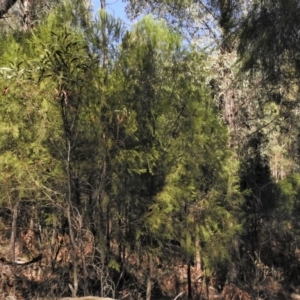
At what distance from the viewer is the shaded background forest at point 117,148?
5.83 m

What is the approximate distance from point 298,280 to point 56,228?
509 inches

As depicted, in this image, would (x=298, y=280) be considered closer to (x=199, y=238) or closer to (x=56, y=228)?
(x=199, y=238)

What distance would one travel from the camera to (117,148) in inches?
267

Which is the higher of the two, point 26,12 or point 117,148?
point 26,12

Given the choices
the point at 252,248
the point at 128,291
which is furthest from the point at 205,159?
the point at 252,248

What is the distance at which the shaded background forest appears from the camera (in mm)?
5828

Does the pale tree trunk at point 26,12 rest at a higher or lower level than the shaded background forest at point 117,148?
higher

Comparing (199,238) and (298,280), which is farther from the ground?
(199,238)

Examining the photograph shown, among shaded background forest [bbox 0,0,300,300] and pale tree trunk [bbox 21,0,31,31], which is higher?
pale tree trunk [bbox 21,0,31,31]

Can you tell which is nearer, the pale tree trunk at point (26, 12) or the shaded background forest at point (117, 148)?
the shaded background forest at point (117, 148)

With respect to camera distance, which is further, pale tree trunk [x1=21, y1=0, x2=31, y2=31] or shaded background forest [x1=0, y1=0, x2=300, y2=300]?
pale tree trunk [x1=21, y1=0, x2=31, y2=31]

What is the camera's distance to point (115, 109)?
22.7 feet

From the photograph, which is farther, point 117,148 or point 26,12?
point 26,12

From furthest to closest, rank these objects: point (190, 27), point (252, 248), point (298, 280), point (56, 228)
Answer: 1. point (298, 280)
2. point (252, 248)
3. point (190, 27)
4. point (56, 228)
